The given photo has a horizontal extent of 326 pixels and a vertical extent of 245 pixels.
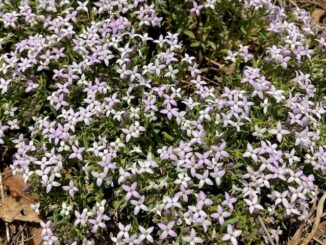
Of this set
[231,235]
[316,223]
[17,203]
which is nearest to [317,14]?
[316,223]

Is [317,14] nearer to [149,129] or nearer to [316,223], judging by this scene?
[316,223]

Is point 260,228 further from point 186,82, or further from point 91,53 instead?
point 91,53

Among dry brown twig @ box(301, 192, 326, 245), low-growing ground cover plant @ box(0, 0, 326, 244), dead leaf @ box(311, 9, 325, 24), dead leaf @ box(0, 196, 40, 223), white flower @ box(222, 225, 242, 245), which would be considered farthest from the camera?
dead leaf @ box(311, 9, 325, 24)

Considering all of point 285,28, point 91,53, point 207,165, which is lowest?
point 207,165

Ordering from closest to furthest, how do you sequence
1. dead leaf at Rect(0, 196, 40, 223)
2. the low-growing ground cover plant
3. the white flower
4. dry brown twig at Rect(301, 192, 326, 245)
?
the white flower
the low-growing ground cover plant
dry brown twig at Rect(301, 192, 326, 245)
dead leaf at Rect(0, 196, 40, 223)

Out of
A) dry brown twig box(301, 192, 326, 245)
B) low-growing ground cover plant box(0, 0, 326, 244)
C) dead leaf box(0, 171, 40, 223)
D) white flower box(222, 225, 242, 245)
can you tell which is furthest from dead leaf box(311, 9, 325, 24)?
dead leaf box(0, 171, 40, 223)

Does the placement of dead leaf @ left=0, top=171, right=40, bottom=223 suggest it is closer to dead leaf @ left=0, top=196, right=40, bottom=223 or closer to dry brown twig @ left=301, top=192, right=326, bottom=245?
dead leaf @ left=0, top=196, right=40, bottom=223

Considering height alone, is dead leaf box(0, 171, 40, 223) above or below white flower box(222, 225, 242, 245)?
below

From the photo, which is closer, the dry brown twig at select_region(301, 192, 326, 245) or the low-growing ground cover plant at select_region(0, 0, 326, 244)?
the low-growing ground cover plant at select_region(0, 0, 326, 244)

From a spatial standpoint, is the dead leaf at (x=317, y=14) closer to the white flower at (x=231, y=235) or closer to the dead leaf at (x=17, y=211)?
the white flower at (x=231, y=235)

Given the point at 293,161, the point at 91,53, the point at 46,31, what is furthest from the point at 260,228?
the point at 46,31
